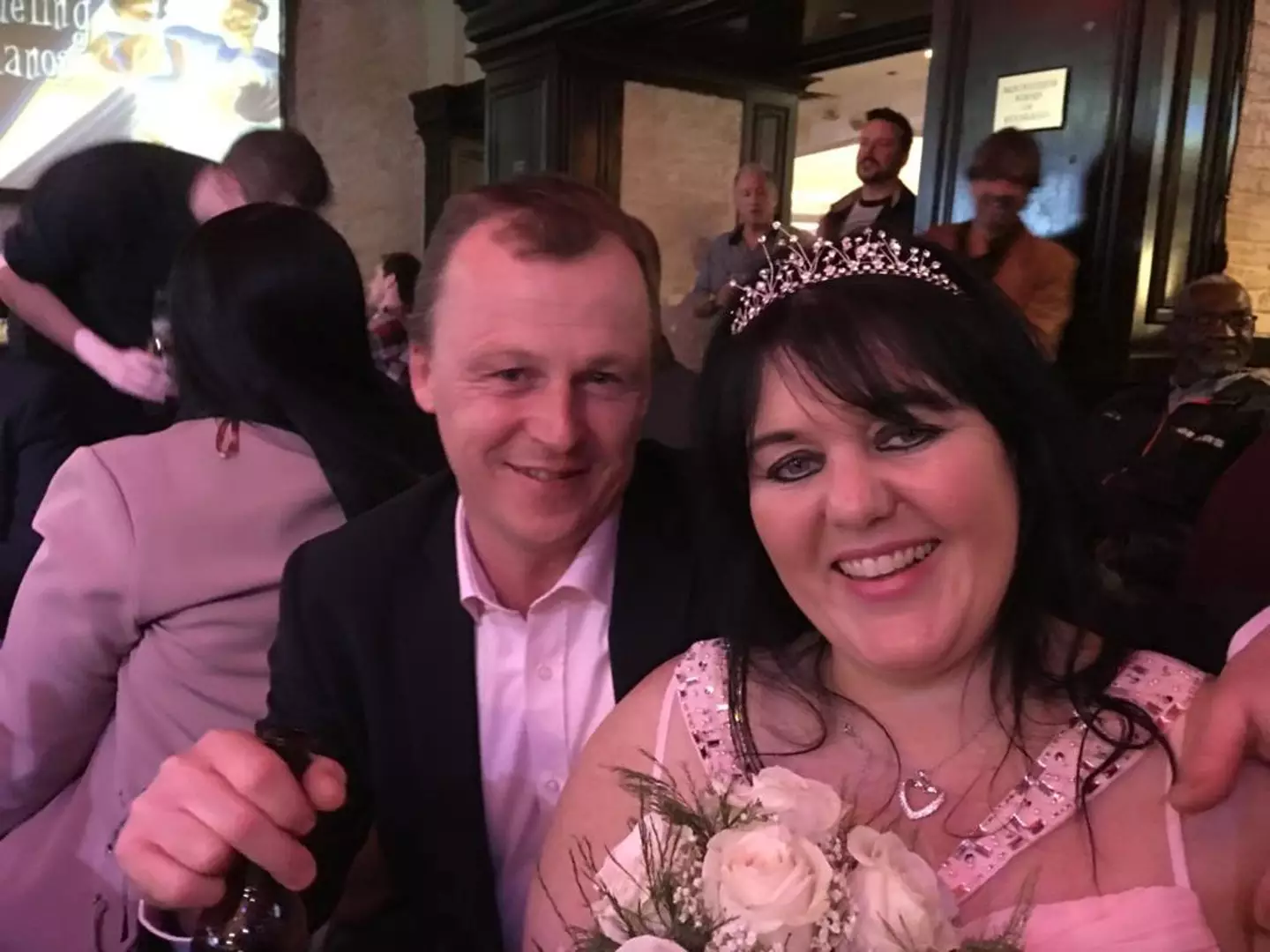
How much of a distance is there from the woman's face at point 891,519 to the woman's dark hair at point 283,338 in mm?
742

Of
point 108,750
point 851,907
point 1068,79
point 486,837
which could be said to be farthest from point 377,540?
point 1068,79

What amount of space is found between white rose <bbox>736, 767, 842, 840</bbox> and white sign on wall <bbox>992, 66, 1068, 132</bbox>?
12.7ft

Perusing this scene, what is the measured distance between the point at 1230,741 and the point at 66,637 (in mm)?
1415

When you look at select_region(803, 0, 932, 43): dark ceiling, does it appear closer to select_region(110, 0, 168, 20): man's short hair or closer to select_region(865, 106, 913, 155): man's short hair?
select_region(865, 106, 913, 155): man's short hair

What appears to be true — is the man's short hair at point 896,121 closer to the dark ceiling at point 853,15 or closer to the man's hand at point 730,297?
the dark ceiling at point 853,15

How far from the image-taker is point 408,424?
6.06 feet

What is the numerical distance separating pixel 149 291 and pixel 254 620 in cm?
174

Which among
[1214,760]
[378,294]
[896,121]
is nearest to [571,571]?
[1214,760]

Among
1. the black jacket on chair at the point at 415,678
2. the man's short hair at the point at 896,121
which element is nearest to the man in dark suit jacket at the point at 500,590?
the black jacket on chair at the point at 415,678

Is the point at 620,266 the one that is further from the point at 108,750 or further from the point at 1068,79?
the point at 1068,79

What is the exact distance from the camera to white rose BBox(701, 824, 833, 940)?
74cm

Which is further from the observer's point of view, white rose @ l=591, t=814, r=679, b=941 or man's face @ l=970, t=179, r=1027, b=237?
man's face @ l=970, t=179, r=1027, b=237

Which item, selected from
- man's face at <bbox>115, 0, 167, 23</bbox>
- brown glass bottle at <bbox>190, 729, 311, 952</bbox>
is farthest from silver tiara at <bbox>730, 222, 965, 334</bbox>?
man's face at <bbox>115, 0, 167, 23</bbox>

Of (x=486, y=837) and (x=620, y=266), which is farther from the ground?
(x=620, y=266)
